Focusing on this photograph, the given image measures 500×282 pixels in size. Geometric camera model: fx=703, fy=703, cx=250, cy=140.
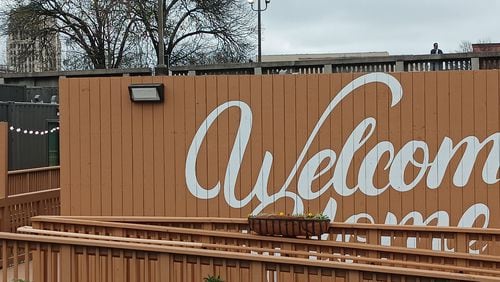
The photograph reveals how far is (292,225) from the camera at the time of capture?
6.08 meters

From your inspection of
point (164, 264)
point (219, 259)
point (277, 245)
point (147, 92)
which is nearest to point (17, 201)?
point (147, 92)

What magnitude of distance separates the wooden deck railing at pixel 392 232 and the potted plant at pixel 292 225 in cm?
38

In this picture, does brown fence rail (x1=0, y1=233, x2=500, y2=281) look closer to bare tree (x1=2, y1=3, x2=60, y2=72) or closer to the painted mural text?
the painted mural text

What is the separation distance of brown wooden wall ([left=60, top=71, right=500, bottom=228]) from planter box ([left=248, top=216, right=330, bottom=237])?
5.54 ft

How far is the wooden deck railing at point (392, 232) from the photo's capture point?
631 cm

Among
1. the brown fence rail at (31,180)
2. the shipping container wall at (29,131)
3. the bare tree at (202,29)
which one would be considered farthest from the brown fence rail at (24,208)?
the bare tree at (202,29)

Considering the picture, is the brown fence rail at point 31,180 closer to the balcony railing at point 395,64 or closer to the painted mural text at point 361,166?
the balcony railing at point 395,64

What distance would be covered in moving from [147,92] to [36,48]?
2836 centimetres

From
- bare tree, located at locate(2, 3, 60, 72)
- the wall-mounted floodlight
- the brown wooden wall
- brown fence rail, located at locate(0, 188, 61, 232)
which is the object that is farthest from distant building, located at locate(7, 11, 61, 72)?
the wall-mounted floodlight

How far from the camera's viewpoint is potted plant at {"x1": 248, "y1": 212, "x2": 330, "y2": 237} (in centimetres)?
606

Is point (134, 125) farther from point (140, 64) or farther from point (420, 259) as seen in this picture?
point (140, 64)

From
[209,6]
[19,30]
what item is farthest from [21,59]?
[209,6]

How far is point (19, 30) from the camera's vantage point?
108 feet

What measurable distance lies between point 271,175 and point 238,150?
0.47 m
